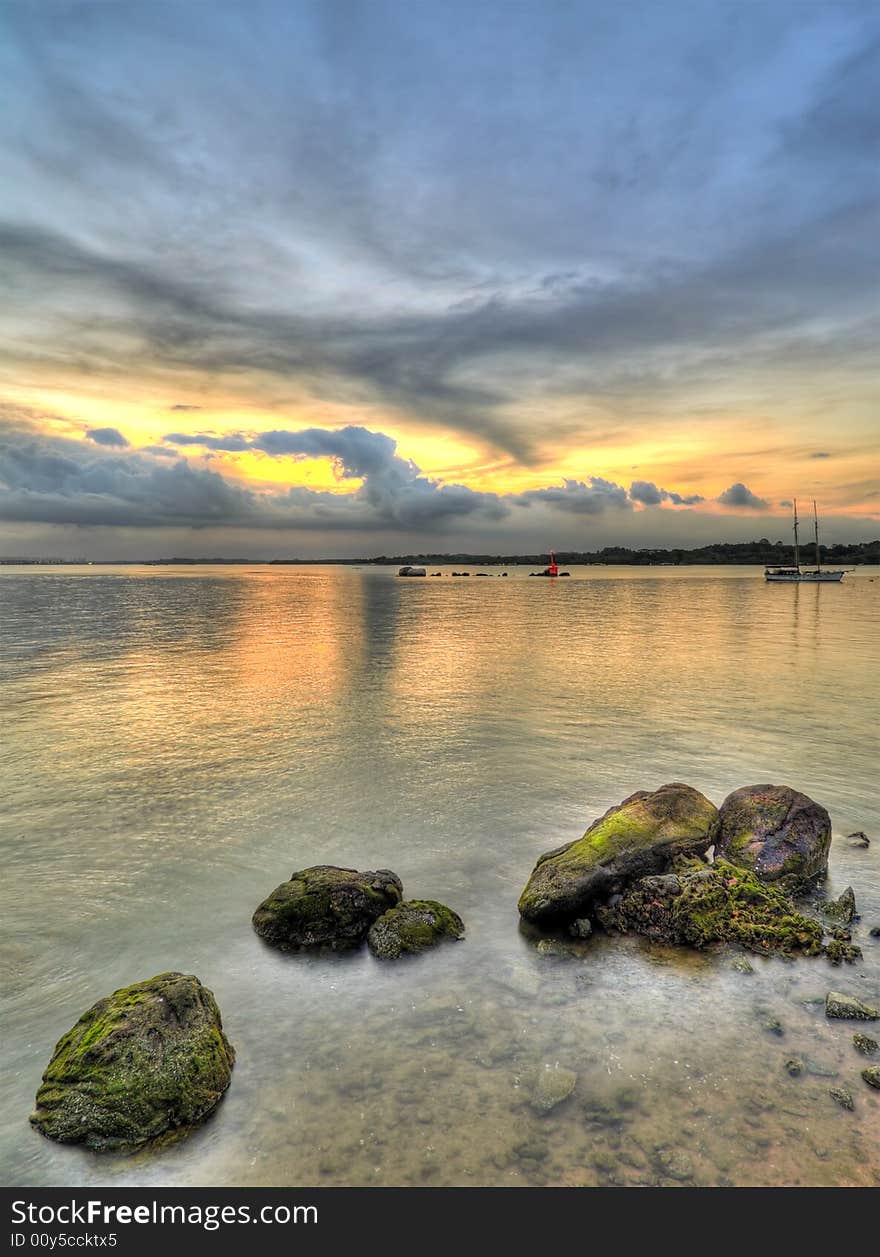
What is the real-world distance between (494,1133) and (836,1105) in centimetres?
326

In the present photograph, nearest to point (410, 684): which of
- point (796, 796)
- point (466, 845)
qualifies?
point (466, 845)

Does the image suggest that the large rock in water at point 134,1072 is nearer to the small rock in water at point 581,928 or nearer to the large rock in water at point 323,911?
the large rock in water at point 323,911

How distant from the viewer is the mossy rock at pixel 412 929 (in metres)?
8.99

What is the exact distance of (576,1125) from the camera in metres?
6.04

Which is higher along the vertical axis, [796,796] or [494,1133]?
[796,796]

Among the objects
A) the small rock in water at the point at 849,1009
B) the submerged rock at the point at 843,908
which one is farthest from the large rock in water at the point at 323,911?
the submerged rock at the point at 843,908

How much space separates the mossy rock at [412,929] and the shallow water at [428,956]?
30 centimetres

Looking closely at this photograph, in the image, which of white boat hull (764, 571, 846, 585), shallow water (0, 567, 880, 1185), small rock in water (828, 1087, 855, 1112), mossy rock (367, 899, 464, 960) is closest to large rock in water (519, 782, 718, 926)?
shallow water (0, 567, 880, 1185)

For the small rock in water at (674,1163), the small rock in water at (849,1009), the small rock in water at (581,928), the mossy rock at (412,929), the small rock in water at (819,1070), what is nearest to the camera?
the small rock in water at (674,1163)

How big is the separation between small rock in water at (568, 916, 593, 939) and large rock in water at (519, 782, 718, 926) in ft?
0.38

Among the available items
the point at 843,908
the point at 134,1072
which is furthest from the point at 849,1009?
the point at 134,1072

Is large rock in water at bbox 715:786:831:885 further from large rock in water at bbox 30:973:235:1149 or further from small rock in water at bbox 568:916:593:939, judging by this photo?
large rock in water at bbox 30:973:235:1149
